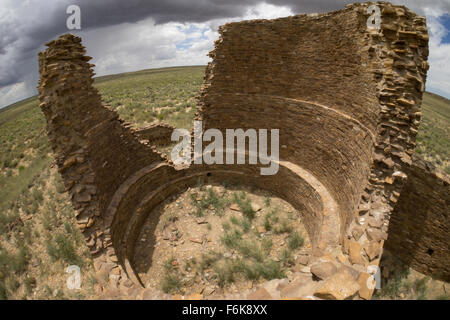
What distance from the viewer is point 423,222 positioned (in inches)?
244

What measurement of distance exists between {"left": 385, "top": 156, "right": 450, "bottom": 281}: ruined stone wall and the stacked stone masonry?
0.03 m

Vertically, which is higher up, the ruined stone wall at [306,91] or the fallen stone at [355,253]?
the ruined stone wall at [306,91]

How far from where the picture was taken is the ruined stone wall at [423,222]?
567cm

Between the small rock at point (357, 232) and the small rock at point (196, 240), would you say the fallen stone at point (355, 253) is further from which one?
the small rock at point (196, 240)

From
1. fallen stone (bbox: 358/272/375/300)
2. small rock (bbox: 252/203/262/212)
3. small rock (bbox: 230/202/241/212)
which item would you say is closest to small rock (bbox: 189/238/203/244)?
small rock (bbox: 230/202/241/212)

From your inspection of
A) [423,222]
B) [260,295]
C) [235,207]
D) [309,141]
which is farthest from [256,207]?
[260,295]

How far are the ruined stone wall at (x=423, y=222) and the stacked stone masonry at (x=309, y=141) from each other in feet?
0.10

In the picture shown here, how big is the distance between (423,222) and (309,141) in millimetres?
3897

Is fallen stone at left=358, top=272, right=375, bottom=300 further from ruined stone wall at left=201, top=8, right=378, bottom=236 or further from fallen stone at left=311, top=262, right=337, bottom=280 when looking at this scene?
ruined stone wall at left=201, top=8, right=378, bottom=236

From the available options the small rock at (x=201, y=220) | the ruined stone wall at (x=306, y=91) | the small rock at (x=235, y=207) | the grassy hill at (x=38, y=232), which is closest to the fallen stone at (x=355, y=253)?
the ruined stone wall at (x=306, y=91)

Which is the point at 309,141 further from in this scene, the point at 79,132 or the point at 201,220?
A: the point at 79,132

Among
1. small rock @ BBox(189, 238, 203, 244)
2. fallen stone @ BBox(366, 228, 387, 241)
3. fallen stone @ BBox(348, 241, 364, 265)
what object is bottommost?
small rock @ BBox(189, 238, 203, 244)

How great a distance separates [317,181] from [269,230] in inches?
95.0

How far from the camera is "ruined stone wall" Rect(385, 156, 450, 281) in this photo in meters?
5.67
